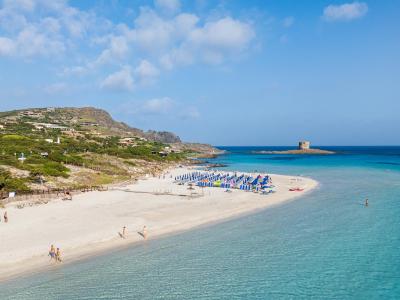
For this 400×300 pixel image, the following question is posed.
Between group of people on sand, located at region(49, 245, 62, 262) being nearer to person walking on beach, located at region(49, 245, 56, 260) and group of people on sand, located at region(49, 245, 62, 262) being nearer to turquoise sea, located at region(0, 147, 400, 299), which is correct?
person walking on beach, located at region(49, 245, 56, 260)

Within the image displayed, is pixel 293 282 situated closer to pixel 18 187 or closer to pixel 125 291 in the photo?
pixel 125 291

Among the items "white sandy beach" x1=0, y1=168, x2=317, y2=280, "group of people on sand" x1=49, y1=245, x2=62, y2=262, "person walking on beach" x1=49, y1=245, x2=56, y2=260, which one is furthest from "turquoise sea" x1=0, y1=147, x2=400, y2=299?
"white sandy beach" x1=0, y1=168, x2=317, y2=280

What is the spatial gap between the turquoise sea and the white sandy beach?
222 centimetres

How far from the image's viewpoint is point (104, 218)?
31891mm

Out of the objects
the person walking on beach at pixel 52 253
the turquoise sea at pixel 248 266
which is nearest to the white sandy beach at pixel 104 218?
the person walking on beach at pixel 52 253

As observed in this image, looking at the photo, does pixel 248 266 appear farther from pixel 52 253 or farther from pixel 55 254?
pixel 52 253

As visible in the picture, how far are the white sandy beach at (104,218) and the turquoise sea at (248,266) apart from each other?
87.4 inches

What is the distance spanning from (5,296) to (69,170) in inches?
1684

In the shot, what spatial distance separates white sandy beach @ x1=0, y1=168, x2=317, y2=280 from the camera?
22688 millimetres

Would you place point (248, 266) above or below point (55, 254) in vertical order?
below

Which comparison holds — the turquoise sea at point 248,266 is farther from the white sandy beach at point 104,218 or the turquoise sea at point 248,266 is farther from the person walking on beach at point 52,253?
the white sandy beach at point 104,218

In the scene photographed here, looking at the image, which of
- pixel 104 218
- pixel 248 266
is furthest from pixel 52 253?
pixel 248 266

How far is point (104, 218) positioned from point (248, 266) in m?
16.2

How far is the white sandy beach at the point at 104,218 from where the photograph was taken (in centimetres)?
2269
